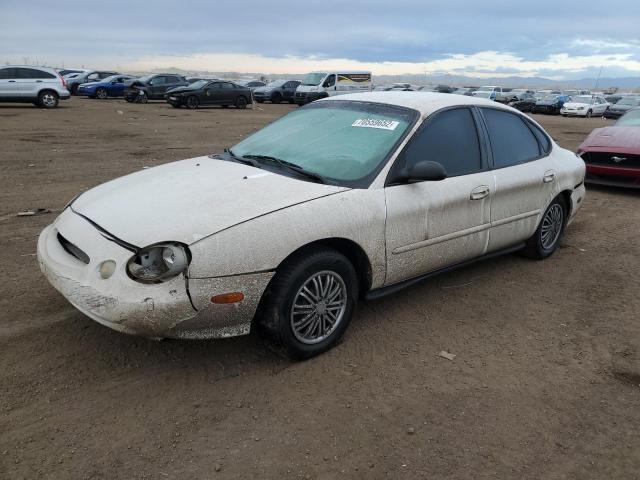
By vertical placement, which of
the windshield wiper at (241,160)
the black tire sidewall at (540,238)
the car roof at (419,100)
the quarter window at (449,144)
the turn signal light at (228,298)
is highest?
the car roof at (419,100)

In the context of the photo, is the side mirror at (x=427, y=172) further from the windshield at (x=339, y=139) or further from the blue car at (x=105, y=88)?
the blue car at (x=105, y=88)

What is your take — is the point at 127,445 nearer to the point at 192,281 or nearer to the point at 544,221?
the point at 192,281

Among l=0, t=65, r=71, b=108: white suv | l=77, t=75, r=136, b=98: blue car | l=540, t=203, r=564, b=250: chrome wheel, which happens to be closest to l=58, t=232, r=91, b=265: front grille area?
l=540, t=203, r=564, b=250: chrome wheel

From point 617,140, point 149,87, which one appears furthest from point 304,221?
point 149,87

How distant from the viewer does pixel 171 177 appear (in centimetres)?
364

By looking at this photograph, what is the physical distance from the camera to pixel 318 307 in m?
3.26

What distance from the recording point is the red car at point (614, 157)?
8305 millimetres

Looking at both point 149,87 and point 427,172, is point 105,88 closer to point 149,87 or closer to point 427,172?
point 149,87

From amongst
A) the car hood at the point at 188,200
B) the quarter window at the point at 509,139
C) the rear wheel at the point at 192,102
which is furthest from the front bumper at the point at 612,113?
the car hood at the point at 188,200

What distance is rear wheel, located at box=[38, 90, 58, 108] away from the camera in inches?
805

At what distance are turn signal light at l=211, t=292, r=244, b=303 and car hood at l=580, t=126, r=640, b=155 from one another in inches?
304

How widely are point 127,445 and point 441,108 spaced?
313 centimetres

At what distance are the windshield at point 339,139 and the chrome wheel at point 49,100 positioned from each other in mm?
19615

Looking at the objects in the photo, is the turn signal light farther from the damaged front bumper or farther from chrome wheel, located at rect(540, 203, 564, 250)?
chrome wheel, located at rect(540, 203, 564, 250)
